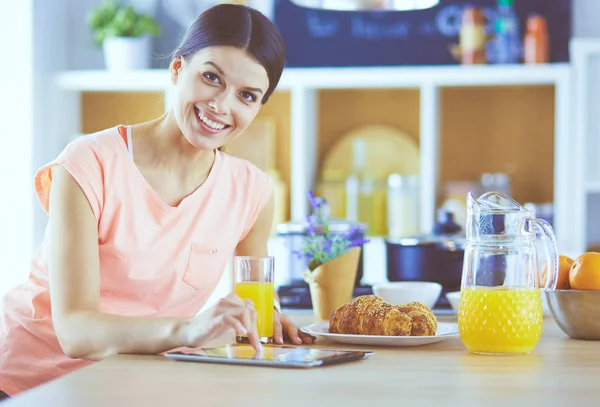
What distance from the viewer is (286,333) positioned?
1.66 m

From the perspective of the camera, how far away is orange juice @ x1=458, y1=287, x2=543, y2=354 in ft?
4.81

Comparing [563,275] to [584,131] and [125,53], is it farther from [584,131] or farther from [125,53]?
[125,53]

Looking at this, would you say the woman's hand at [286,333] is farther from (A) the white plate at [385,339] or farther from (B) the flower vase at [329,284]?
(B) the flower vase at [329,284]

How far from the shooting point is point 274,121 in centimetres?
476

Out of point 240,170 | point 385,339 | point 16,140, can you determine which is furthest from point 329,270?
point 16,140

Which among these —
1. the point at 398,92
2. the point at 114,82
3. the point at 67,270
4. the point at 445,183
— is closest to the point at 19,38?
the point at 114,82

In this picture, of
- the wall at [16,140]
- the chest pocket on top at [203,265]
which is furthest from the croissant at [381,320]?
the wall at [16,140]

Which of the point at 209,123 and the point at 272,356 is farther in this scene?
the point at 209,123

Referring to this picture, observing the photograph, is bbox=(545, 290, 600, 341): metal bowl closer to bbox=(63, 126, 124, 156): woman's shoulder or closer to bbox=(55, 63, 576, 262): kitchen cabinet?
bbox=(63, 126, 124, 156): woman's shoulder

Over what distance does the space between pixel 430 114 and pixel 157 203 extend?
2705mm

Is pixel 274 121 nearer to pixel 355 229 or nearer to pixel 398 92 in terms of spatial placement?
pixel 398 92

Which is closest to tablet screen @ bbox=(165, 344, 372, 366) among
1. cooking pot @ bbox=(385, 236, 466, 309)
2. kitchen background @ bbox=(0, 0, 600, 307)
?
cooking pot @ bbox=(385, 236, 466, 309)

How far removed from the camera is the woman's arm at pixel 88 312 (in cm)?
139

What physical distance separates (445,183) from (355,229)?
250 centimetres
